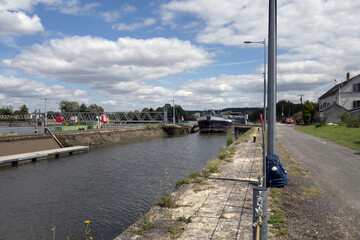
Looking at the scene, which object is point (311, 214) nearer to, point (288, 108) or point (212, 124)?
point (212, 124)

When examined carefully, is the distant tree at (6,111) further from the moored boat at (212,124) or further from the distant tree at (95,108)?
the moored boat at (212,124)

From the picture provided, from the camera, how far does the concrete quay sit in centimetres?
552

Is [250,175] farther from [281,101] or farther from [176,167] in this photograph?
[281,101]

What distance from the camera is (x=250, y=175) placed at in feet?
35.6

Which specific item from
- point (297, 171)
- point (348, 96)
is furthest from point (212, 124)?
point (297, 171)

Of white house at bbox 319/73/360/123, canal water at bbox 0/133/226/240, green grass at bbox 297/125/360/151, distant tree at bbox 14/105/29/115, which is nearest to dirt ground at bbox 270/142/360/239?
canal water at bbox 0/133/226/240

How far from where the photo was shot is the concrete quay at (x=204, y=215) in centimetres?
552

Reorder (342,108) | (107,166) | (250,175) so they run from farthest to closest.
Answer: (342,108) → (107,166) → (250,175)

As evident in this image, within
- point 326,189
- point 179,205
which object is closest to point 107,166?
point 179,205

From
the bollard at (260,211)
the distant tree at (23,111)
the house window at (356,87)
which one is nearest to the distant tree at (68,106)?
the distant tree at (23,111)

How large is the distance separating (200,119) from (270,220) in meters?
58.4

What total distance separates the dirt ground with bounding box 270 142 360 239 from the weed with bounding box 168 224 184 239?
1.95 metres

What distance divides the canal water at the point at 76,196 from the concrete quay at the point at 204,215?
889mm

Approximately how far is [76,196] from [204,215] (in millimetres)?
8410
